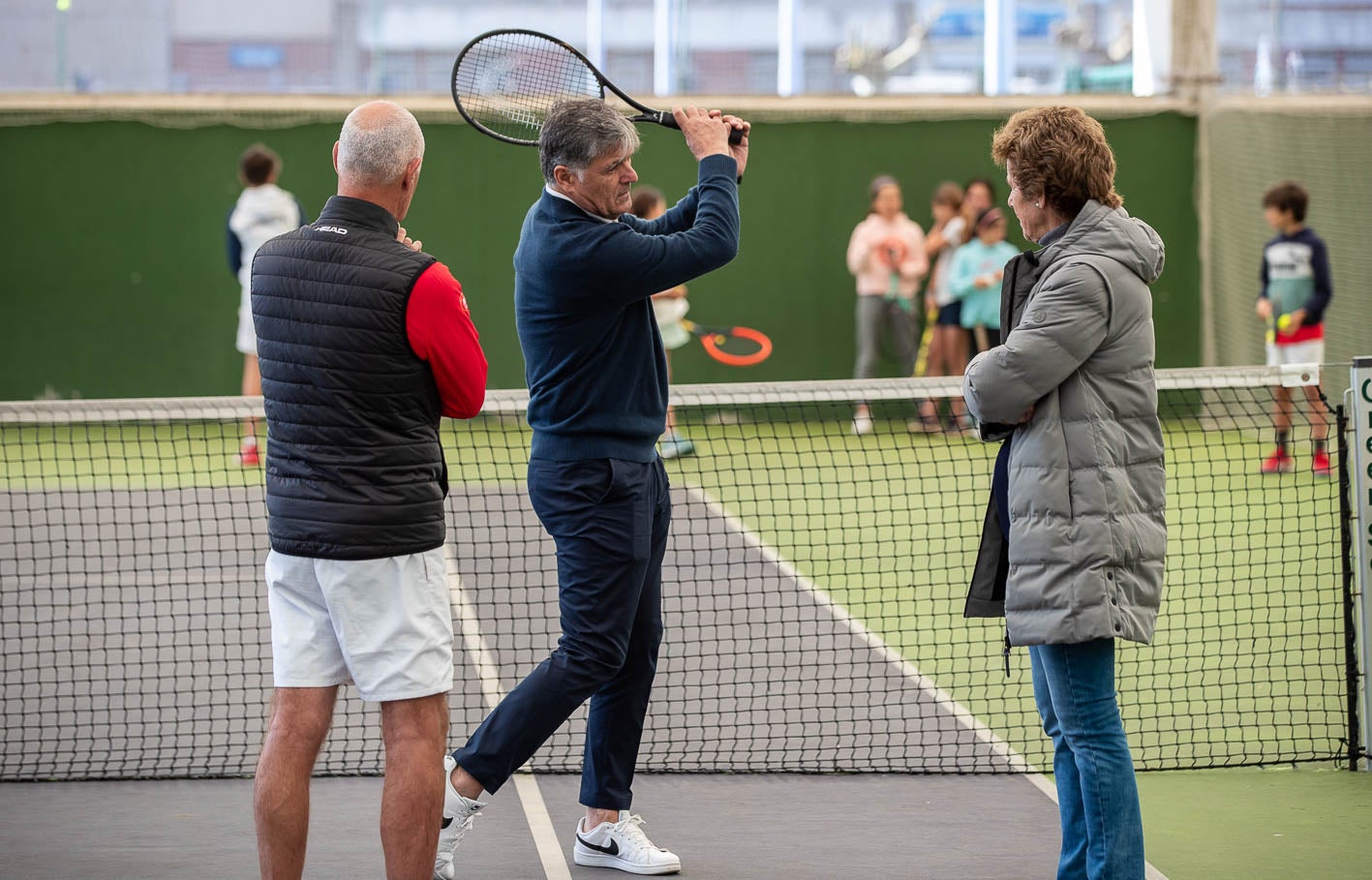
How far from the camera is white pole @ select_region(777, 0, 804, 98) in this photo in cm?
1361

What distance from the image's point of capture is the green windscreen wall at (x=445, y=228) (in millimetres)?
12969

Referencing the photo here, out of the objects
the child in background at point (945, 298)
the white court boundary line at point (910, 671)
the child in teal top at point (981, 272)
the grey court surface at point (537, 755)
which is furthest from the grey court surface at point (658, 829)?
the child in background at point (945, 298)

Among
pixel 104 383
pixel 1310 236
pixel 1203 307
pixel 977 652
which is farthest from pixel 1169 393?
pixel 104 383

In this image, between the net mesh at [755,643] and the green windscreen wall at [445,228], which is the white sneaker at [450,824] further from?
the green windscreen wall at [445,228]

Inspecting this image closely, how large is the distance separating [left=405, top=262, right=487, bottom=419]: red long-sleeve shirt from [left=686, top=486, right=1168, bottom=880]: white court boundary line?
1.91 m

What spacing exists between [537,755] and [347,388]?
190 cm

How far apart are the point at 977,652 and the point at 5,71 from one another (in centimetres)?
1035

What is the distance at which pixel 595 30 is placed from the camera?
1358cm

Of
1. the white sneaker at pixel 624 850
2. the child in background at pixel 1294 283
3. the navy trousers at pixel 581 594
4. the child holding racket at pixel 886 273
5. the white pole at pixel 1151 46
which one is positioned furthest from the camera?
the white pole at pixel 1151 46

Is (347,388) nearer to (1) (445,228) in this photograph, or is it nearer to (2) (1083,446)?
(2) (1083,446)

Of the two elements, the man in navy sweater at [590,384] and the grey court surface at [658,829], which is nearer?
the man in navy sweater at [590,384]

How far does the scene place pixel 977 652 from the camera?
5.96 metres

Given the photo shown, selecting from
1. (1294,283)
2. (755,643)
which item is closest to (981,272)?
(1294,283)

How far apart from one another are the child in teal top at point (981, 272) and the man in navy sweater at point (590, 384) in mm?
8416
